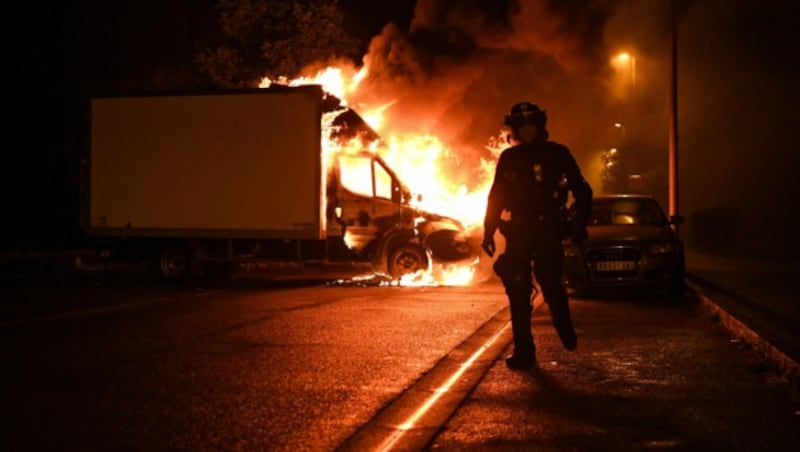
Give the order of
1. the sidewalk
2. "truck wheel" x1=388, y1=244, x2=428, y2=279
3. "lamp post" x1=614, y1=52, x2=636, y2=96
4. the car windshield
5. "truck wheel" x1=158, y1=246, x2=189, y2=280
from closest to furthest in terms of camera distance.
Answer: the sidewalk
the car windshield
"truck wheel" x1=388, y1=244, x2=428, y2=279
"truck wheel" x1=158, y1=246, x2=189, y2=280
"lamp post" x1=614, y1=52, x2=636, y2=96

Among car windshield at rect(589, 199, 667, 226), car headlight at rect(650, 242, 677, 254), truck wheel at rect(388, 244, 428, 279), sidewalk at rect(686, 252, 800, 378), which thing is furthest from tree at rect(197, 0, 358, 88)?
car headlight at rect(650, 242, 677, 254)

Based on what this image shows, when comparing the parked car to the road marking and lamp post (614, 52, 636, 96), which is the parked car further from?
lamp post (614, 52, 636, 96)

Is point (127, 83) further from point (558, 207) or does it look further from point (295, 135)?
point (558, 207)

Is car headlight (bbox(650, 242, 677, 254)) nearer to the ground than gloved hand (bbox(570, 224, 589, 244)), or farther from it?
nearer to the ground

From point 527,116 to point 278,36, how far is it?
18898 mm

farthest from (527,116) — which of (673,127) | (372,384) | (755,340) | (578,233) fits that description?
(673,127)

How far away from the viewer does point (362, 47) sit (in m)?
25.8

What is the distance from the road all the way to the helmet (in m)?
1.91

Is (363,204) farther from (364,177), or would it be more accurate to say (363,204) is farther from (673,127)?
(673,127)

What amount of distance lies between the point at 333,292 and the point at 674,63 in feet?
30.2

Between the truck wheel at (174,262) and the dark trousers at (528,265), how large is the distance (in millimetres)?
11076

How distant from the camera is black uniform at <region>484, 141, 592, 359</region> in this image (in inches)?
274

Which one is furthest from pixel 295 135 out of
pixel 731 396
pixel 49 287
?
pixel 731 396

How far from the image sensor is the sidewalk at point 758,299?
7.84 m
